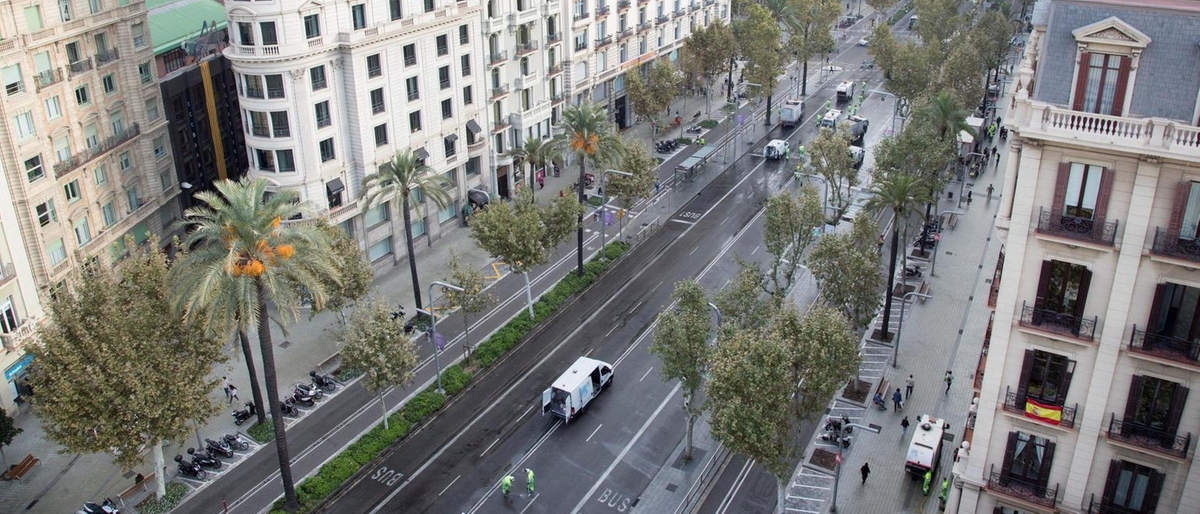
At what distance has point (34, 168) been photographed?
2618 inches

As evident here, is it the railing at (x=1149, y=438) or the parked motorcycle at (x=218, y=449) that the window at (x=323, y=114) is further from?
the railing at (x=1149, y=438)

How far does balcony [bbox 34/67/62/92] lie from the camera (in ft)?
218

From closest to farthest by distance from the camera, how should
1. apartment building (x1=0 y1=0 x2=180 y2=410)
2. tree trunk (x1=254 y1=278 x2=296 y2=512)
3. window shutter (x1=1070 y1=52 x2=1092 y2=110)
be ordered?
window shutter (x1=1070 y1=52 x2=1092 y2=110), tree trunk (x1=254 y1=278 x2=296 y2=512), apartment building (x1=0 y1=0 x2=180 y2=410)

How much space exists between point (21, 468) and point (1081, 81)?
6210 cm

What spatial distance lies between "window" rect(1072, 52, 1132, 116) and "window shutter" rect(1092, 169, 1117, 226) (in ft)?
7.33

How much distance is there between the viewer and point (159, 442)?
54.0m

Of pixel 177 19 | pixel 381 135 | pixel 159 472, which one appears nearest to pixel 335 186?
pixel 381 135

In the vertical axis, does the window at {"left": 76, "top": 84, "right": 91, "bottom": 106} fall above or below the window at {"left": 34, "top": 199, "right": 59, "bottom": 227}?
above

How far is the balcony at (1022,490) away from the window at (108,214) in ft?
216

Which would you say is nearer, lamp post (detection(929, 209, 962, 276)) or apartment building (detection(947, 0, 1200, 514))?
apartment building (detection(947, 0, 1200, 514))

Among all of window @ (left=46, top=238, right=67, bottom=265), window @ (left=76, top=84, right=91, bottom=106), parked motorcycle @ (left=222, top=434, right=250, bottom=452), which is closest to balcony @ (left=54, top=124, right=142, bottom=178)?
window @ (left=76, top=84, right=91, bottom=106)

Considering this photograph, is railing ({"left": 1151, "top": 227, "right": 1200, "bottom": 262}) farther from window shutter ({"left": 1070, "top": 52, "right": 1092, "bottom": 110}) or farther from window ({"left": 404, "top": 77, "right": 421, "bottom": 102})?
window ({"left": 404, "top": 77, "right": 421, "bottom": 102})

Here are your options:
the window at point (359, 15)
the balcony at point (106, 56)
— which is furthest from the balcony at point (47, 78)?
the window at point (359, 15)

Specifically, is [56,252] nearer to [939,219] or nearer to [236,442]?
[236,442]
